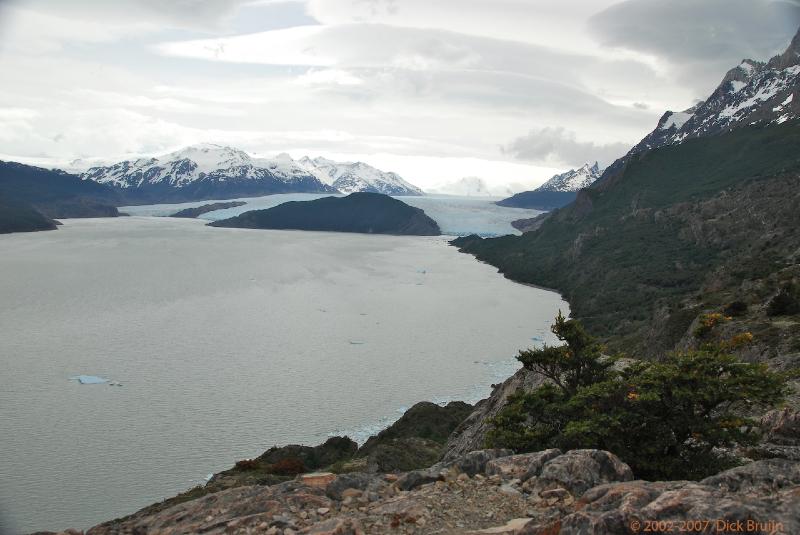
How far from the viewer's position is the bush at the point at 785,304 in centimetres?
3200

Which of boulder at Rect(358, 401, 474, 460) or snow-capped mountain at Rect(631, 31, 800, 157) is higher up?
snow-capped mountain at Rect(631, 31, 800, 157)

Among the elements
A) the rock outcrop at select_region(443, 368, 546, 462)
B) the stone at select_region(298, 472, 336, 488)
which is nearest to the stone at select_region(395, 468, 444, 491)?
the stone at select_region(298, 472, 336, 488)

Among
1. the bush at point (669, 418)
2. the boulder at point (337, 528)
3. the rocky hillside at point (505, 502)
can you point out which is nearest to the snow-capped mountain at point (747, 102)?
the bush at point (669, 418)

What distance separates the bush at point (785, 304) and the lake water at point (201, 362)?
896 inches

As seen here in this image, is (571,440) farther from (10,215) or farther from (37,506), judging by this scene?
(10,215)

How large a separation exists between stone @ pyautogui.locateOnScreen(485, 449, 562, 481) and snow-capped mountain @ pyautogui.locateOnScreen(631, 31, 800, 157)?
135669 mm

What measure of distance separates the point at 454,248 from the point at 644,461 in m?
172

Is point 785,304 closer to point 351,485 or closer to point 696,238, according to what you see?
point 351,485

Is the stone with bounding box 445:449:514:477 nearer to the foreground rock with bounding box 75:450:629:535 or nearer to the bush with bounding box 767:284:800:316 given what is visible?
the foreground rock with bounding box 75:450:629:535

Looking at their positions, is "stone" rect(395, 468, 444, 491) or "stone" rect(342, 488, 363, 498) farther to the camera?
"stone" rect(395, 468, 444, 491)

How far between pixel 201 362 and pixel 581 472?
46188 mm

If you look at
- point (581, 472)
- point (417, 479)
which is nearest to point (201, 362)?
point (417, 479)

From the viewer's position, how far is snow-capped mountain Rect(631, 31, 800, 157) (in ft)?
438

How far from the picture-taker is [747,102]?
503 feet
